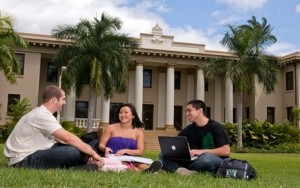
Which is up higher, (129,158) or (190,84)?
(190,84)

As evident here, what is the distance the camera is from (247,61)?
97.7 ft

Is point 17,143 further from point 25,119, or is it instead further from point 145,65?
point 145,65

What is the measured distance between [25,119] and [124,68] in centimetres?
2039

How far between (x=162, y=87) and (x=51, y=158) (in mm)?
31601

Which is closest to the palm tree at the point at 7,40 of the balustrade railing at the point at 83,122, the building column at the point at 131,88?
the balustrade railing at the point at 83,122

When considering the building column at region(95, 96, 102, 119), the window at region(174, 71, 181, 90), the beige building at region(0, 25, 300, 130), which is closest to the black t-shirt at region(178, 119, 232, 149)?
the beige building at region(0, 25, 300, 130)

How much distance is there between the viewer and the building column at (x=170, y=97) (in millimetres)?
35281

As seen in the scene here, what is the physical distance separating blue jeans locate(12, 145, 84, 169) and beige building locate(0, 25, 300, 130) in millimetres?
25339

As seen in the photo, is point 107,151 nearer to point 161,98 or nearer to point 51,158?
point 51,158

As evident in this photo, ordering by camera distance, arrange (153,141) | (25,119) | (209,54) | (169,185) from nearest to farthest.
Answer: (169,185) → (25,119) → (153,141) → (209,54)

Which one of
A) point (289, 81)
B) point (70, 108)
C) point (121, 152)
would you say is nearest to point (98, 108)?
point (70, 108)

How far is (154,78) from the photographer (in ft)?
125

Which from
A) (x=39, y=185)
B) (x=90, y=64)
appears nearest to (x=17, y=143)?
(x=39, y=185)

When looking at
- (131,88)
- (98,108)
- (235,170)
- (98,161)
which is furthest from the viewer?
(131,88)
